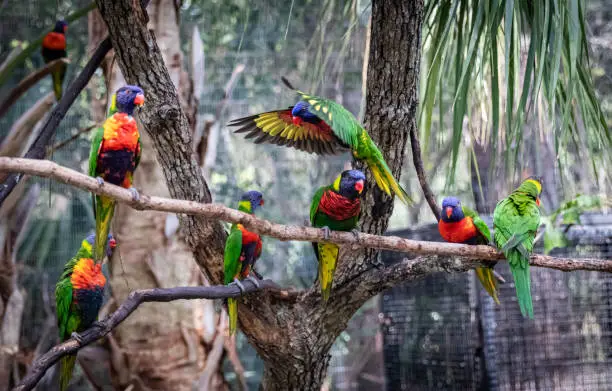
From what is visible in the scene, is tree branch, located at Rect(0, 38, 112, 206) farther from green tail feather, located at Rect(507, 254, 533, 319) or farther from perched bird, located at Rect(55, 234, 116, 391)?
green tail feather, located at Rect(507, 254, 533, 319)

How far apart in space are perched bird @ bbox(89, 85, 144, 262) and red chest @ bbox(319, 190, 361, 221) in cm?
65

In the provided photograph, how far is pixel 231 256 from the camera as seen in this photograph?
2.13 metres

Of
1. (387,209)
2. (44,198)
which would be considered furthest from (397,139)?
(44,198)

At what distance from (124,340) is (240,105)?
2195mm

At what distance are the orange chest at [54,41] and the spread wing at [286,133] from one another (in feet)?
6.28

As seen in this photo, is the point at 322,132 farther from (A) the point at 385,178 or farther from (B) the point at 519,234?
(B) the point at 519,234

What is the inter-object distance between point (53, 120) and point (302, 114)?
2.84 ft

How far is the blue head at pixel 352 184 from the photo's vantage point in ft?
6.38

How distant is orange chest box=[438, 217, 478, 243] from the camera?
223cm

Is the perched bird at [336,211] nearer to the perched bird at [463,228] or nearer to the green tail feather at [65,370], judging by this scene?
the perched bird at [463,228]

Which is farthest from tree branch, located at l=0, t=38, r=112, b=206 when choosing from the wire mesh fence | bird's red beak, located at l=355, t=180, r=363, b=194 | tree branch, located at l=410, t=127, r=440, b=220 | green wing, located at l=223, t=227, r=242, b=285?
the wire mesh fence

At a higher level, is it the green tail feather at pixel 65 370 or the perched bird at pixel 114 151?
the perched bird at pixel 114 151

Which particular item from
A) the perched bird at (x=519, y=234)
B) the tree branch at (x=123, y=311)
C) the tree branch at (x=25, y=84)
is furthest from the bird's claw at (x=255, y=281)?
the tree branch at (x=25, y=84)

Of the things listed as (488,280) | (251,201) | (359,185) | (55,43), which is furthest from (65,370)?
(55,43)
